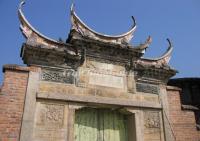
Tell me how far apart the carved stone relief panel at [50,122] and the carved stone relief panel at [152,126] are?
244 centimetres

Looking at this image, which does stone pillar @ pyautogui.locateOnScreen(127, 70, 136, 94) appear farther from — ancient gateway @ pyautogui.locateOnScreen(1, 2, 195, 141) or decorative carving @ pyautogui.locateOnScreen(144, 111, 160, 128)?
decorative carving @ pyautogui.locateOnScreen(144, 111, 160, 128)

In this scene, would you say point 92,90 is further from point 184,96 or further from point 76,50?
point 184,96

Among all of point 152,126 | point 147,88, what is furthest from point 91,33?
point 152,126

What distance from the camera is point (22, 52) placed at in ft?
21.7

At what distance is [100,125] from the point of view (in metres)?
7.02

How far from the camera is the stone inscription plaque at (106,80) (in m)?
7.11

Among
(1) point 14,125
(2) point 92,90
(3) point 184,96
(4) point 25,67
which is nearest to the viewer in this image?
(1) point 14,125

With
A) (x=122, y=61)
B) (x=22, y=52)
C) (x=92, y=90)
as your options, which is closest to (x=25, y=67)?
(x=22, y=52)

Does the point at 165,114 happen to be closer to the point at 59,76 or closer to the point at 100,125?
the point at 100,125

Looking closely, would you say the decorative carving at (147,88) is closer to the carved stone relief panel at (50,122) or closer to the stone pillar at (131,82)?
the stone pillar at (131,82)

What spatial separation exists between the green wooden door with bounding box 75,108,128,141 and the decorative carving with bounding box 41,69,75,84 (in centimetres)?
95

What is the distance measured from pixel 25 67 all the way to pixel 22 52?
508 millimetres

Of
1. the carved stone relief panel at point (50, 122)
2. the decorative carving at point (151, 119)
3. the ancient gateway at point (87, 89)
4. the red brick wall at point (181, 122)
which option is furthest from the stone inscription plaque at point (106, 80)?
the red brick wall at point (181, 122)

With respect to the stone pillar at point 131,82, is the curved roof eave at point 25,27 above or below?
above
